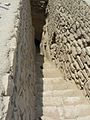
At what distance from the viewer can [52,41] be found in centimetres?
690

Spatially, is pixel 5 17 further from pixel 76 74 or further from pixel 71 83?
pixel 71 83

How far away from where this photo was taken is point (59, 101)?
13.0 ft

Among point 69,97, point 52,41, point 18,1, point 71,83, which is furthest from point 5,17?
point 52,41

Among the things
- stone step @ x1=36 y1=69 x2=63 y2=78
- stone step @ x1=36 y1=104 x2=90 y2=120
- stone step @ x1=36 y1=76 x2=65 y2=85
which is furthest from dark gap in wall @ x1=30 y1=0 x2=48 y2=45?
stone step @ x1=36 y1=104 x2=90 y2=120

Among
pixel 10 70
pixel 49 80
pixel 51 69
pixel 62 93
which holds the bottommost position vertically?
pixel 51 69

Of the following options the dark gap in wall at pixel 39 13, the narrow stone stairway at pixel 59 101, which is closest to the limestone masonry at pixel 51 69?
the narrow stone stairway at pixel 59 101

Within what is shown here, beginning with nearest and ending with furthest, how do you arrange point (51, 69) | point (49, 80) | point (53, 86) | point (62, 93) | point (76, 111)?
point (76, 111), point (62, 93), point (53, 86), point (49, 80), point (51, 69)

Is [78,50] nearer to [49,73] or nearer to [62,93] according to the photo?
[62,93]

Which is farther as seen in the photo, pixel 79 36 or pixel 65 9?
pixel 65 9

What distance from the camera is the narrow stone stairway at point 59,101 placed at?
11.6 ft

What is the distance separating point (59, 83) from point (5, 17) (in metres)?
2.25

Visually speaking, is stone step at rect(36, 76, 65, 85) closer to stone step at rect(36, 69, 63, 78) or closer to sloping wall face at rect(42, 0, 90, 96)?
sloping wall face at rect(42, 0, 90, 96)

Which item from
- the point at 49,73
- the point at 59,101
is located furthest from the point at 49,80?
the point at 59,101

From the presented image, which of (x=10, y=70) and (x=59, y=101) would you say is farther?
(x=59, y=101)
